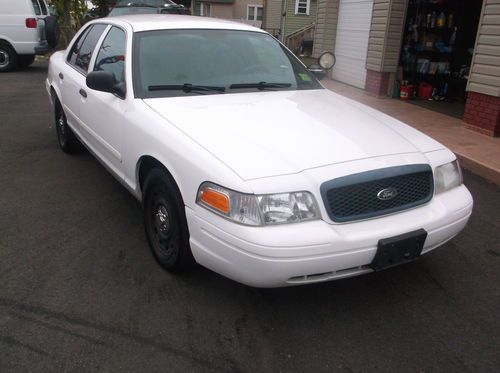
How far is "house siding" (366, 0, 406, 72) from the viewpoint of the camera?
9711mm

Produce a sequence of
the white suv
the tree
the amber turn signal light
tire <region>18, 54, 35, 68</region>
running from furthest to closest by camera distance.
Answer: the tree
tire <region>18, 54, 35, 68</region>
the white suv
the amber turn signal light

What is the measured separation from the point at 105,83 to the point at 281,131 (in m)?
1.43

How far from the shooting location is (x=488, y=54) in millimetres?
6812

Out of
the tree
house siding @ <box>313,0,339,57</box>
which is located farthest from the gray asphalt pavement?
the tree

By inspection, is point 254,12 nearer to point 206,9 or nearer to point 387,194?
point 206,9

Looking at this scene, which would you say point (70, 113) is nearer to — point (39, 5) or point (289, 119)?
point (289, 119)

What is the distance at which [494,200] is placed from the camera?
486 centimetres

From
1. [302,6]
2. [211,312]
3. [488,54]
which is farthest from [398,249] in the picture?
[302,6]

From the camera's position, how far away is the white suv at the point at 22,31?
12.0 metres

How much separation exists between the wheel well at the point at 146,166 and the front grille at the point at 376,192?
104cm

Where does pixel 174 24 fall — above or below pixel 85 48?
above

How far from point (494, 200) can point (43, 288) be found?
13.9 feet

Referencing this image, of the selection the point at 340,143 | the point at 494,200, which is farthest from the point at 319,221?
the point at 494,200

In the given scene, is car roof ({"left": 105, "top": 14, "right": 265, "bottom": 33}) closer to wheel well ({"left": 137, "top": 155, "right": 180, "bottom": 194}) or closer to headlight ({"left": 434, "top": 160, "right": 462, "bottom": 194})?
wheel well ({"left": 137, "top": 155, "right": 180, "bottom": 194})
